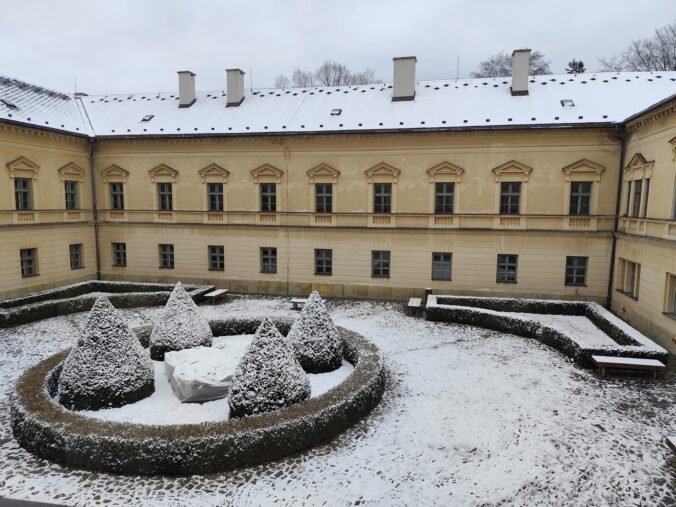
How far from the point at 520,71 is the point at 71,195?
2660cm

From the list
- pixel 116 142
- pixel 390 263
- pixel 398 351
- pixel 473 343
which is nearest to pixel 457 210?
pixel 390 263

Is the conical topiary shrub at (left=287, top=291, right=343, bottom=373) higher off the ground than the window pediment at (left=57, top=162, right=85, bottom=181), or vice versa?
the window pediment at (left=57, top=162, right=85, bottom=181)

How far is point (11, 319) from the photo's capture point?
19031 mm

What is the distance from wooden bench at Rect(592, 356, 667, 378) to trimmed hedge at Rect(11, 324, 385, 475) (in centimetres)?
862

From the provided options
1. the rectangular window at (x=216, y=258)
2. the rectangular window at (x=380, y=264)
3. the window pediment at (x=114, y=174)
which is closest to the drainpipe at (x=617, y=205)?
the rectangular window at (x=380, y=264)

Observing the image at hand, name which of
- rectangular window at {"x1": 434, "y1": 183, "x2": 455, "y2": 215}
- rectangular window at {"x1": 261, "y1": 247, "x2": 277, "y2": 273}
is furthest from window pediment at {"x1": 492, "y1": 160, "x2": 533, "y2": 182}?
rectangular window at {"x1": 261, "y1": 247, "x2": 277, "y2": 273}

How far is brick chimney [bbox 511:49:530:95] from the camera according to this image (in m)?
24.9

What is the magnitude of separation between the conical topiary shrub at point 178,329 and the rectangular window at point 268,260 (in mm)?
12152

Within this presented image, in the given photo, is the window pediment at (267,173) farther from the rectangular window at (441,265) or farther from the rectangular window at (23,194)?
the rectangular window at (23,194)

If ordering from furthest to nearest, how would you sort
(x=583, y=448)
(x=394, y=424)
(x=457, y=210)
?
(x=457, y=210), (x=394, y=424), (x=583, y=448)

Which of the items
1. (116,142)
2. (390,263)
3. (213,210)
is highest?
(116,142)

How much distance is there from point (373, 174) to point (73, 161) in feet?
57.7

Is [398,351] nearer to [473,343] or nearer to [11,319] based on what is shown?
[473,343]

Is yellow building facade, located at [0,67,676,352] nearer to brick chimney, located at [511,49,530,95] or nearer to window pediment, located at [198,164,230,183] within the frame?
window pediment, located at [198,164,230,183]
